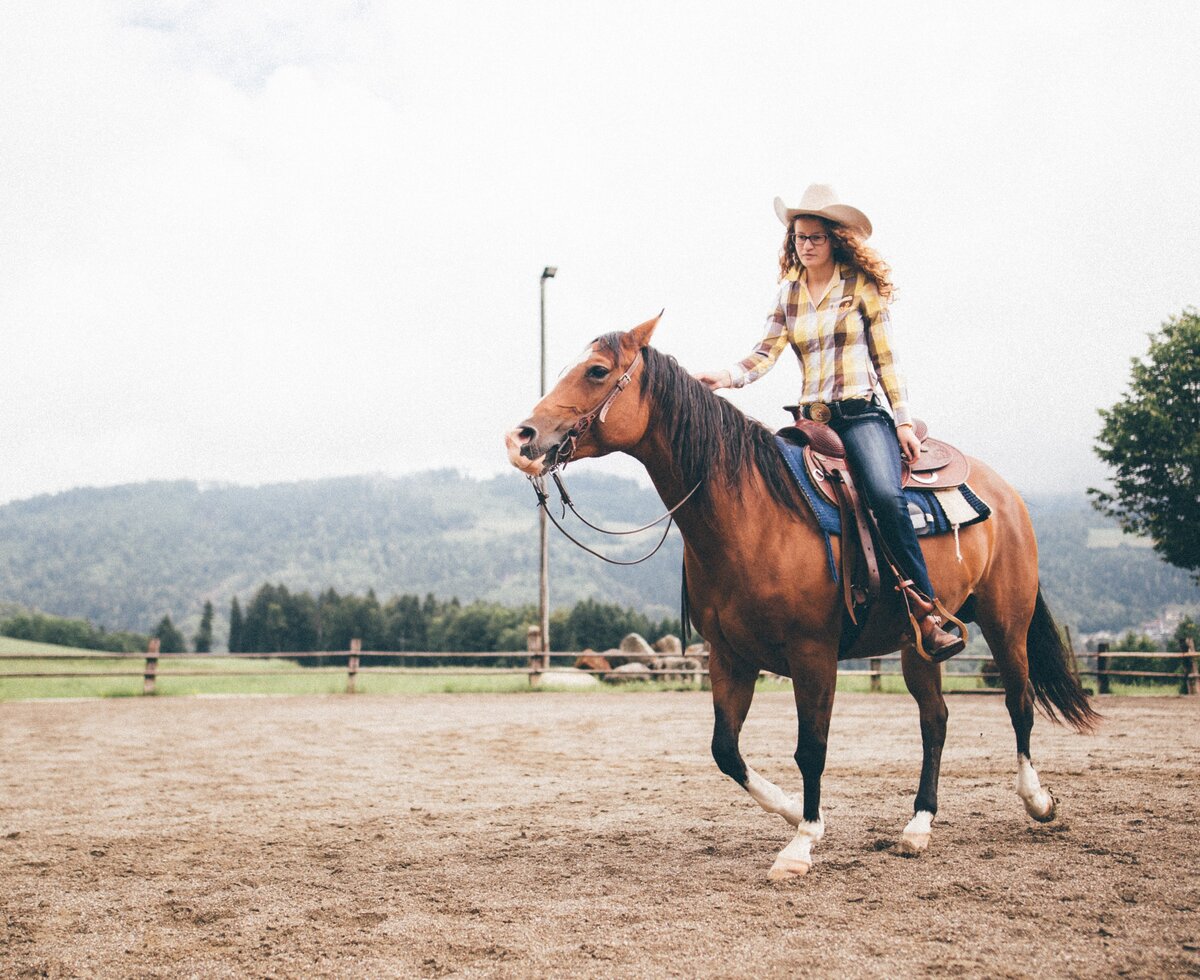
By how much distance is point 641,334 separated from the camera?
12.9ft

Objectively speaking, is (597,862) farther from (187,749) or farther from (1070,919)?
(187,749)

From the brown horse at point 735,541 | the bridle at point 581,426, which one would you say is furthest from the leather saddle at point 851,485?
the bridle at point 581,426

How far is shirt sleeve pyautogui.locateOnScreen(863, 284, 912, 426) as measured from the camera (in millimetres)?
4348

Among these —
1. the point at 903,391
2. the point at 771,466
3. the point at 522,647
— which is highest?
the point at 903,391

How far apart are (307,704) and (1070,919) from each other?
1696 centimetres

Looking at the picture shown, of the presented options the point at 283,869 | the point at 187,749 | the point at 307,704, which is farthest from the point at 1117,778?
the point at 307,704

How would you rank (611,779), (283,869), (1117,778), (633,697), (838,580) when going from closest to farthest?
(838,580), (283,869), (1117,778), (611,779), (633,697)

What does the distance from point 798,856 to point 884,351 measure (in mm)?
2460

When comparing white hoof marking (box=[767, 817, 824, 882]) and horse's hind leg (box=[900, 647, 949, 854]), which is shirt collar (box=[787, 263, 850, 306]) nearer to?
horse's hind leg (box=[900, 647, 949, 854])

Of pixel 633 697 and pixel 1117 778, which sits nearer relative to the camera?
pixel 1117 778

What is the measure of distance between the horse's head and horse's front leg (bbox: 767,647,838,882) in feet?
4.26

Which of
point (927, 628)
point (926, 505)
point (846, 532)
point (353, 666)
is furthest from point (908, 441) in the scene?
point (353, 666)

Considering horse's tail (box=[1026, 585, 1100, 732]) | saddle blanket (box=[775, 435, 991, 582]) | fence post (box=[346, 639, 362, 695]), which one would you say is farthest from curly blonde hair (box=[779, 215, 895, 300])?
fence post (box=[346, 639, 362, 695])

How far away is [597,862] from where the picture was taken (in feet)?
14.1
